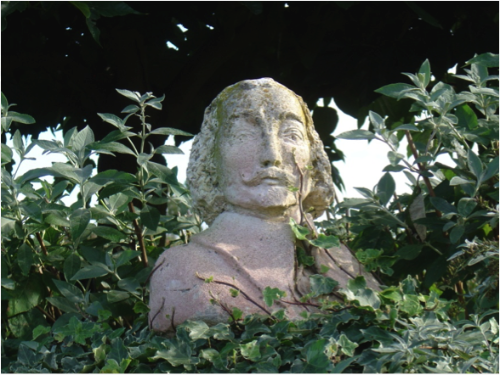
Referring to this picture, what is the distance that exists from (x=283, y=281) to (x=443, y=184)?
4.05 ft

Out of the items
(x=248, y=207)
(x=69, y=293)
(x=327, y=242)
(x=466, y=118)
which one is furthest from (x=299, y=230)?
(x=466, y=118)

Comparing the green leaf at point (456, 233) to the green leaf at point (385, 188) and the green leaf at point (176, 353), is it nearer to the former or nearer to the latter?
the green leaf at point (385, 188)

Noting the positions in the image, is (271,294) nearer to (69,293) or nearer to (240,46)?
(69,293)

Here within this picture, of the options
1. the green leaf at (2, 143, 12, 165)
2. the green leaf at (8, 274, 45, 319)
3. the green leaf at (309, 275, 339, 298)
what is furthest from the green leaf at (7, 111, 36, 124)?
the green leaf at (309, 275, 339, 298)

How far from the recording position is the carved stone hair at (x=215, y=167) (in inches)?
125

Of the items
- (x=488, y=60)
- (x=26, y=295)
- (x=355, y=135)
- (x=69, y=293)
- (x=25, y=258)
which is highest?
(x=488, y=60)

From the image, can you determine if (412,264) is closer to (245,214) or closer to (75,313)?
(245,214)

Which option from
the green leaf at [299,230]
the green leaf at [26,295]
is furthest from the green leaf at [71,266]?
the green leaf at [299,230]

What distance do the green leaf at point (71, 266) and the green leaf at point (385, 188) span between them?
4.60ft

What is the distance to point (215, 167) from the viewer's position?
3.19m

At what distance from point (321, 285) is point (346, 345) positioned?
1.44ft

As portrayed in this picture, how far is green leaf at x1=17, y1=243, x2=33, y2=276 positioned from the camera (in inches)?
131

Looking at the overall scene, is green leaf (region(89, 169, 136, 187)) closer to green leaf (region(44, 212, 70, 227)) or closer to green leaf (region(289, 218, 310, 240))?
green leaf (region(44, 212, 70, 227))

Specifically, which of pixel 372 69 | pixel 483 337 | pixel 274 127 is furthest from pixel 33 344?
pixel 372 69
